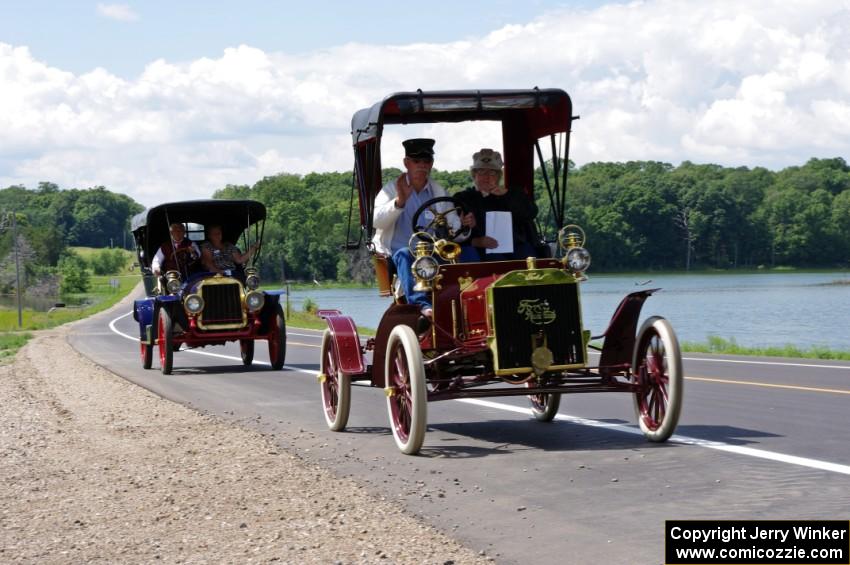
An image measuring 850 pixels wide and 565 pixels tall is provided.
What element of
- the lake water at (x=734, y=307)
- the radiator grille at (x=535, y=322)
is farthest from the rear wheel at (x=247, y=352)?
the radiator grille at (x=535, y=322)

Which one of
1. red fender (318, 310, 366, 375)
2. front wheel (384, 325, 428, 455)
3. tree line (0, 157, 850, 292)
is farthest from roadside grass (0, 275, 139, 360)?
front wheel (384, 325, 428, 455)

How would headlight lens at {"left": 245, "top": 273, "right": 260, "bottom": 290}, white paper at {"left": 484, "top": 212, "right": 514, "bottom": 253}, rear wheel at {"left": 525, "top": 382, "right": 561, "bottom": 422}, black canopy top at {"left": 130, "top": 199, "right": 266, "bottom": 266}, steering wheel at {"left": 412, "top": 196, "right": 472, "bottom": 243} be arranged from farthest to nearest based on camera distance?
black canopy top at {"left": 130, "top": 199, "right": 266, "bottom": 266}
headlight lens at {"left": 245, "top": 273, "right": 260, "bottom": 290}
rear wheel at {"left": 525, "top": 382, "right": 561, "bottom": 422}
white paper at {"left": 484, "top": 212, "right": 514, "bottom": 253}
steering wheel at {"left": 412, "top": 196, "right": 472, "bottom": 243}

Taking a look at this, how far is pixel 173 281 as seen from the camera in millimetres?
21156

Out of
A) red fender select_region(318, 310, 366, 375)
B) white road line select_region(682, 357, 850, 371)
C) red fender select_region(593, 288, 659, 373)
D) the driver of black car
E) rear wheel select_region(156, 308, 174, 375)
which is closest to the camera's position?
red fender select_region(593, 288, 659, 373)

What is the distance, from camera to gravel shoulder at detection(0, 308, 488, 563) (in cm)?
671

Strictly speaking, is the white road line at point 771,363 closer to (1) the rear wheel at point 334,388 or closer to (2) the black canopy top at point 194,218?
(2) the black canopy top at point 194,218

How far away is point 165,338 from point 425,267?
1163 cm

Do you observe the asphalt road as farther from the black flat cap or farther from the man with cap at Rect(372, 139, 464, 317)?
the black flat cap

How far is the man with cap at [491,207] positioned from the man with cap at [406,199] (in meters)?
0.23

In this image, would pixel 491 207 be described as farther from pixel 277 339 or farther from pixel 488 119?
pixel 277 339

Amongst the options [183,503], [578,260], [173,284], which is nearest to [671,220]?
[173,284]

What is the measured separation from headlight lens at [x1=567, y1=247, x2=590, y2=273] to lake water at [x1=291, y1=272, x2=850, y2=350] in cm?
1451

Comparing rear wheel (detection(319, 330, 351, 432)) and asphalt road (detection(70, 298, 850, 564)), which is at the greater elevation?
rear wheel (detection(319, 330, 351, 432))

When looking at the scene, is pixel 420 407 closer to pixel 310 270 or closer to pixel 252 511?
pixel 252 511
